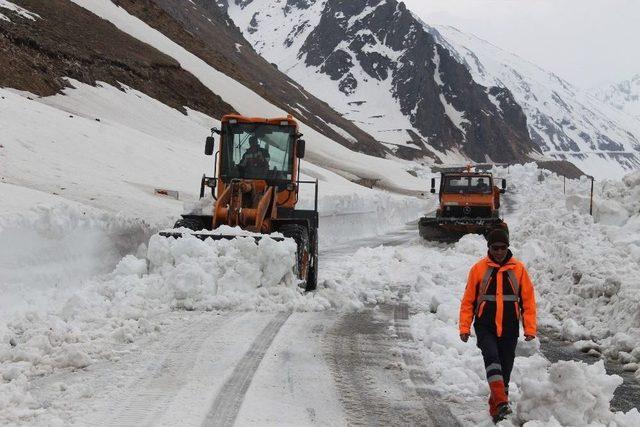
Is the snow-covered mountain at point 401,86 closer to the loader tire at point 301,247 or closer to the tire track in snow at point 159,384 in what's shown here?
the loader tire at point 301,247

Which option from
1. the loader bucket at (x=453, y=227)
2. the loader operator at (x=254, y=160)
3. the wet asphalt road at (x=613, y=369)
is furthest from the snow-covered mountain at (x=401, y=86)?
the wet asphalt road at (x=613, y=369)

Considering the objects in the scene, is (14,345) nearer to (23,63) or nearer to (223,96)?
(23,63)

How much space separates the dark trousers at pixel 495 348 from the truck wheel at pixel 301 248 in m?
4.70

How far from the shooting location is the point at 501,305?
500cm

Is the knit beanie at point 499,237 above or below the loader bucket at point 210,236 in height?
above

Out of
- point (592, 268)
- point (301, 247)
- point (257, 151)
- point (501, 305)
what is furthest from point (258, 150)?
point (501, 305)

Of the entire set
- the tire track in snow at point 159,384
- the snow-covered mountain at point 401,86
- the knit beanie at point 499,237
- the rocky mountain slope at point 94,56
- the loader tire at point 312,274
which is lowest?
the tire track in snow at point 159,384

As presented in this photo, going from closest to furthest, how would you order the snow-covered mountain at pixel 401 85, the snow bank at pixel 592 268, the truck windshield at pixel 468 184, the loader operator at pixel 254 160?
the snow bank at pixel 592 268, the loader operator at pixel 254 160, the truck windshield at pixel 468 184, the snow-covered mountain at pixel 401 85

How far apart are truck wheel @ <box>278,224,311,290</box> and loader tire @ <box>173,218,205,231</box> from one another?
4.18 ft

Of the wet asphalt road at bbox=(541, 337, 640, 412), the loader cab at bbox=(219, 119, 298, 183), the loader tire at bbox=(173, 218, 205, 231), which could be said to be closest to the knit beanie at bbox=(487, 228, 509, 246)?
the wet asphalt road at bbox=(541, 337, 640, 412)

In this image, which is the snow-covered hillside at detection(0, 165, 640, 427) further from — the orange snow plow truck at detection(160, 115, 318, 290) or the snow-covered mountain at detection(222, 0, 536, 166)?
the snow-covered mountain at detection(222, 0, 536, 166)

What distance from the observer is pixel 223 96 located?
53.2 m

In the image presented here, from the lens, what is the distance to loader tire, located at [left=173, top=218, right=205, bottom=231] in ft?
33.1

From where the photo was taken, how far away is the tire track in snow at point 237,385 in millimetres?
4828
